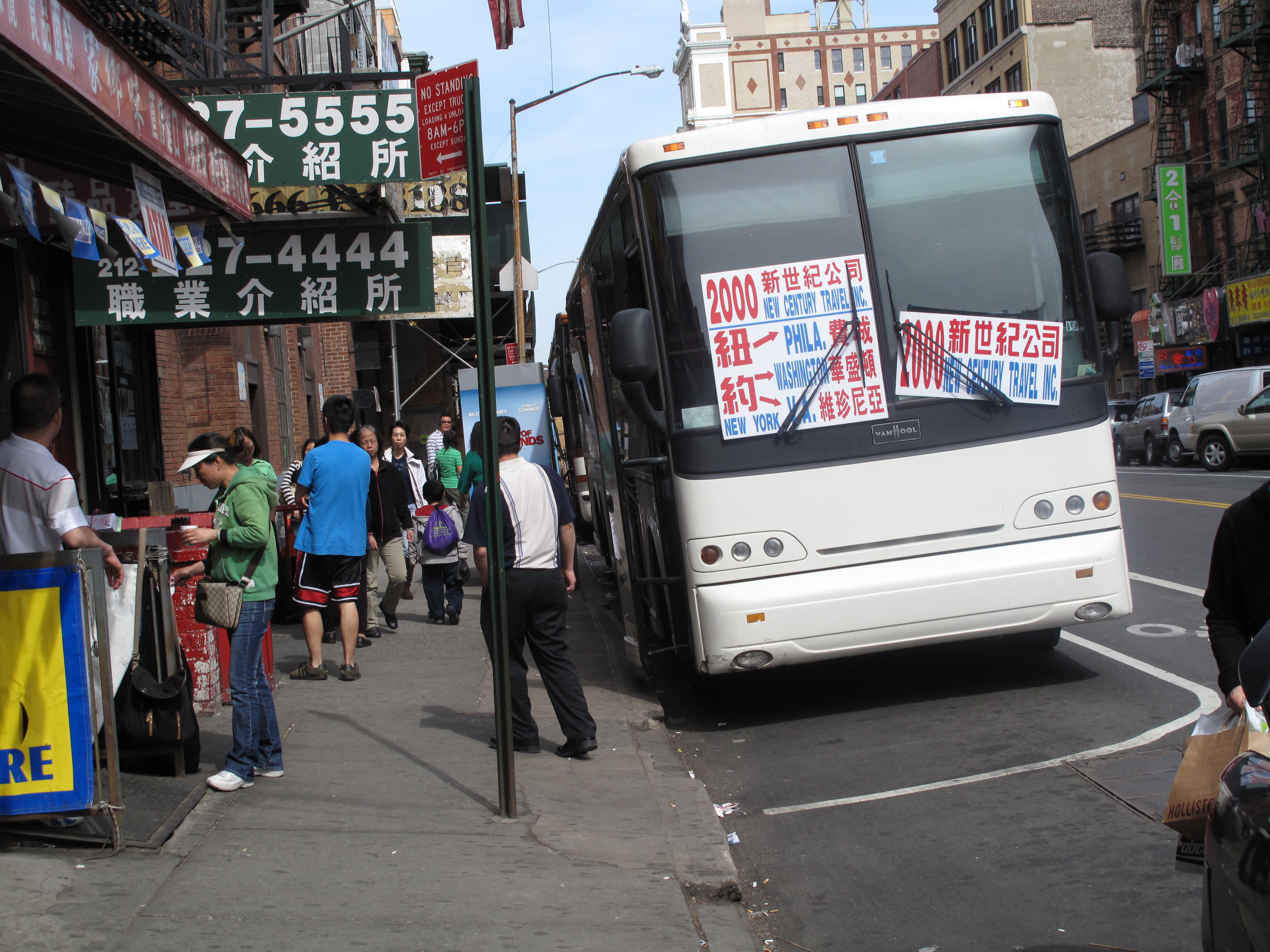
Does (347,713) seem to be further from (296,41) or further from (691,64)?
(691,64)

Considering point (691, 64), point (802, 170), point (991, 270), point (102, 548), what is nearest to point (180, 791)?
point (102, 548)

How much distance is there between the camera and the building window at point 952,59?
61.3 meters

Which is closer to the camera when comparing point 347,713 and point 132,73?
point 132,73

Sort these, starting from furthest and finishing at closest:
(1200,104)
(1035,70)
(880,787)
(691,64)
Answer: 1. (691,64)
2. (1035,70)
3. (1200,104)
4. (880,787)

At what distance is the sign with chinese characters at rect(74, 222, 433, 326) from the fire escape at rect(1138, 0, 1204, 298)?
120 ft

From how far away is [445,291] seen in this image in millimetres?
21703

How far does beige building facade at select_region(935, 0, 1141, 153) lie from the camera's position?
5303cm

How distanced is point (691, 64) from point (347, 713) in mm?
115121

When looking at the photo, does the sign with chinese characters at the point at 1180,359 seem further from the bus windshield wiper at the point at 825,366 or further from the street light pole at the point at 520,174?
the bus windshield wiper at the point at 825,366

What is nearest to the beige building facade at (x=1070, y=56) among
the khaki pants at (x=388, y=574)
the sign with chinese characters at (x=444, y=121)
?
the khaki pants at (x=388, y=574)

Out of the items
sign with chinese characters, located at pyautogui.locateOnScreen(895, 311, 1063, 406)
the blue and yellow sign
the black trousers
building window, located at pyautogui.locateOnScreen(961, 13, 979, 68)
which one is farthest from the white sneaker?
building window, located at pyautogui.locateOnScreen(961, 13, 979, 68)

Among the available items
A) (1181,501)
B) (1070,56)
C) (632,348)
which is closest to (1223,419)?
(1181,501)

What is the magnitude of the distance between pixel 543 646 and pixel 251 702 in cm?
160

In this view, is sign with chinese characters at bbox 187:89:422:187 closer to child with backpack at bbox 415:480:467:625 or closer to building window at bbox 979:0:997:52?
child with backpack at bbox 415:480:467:625
